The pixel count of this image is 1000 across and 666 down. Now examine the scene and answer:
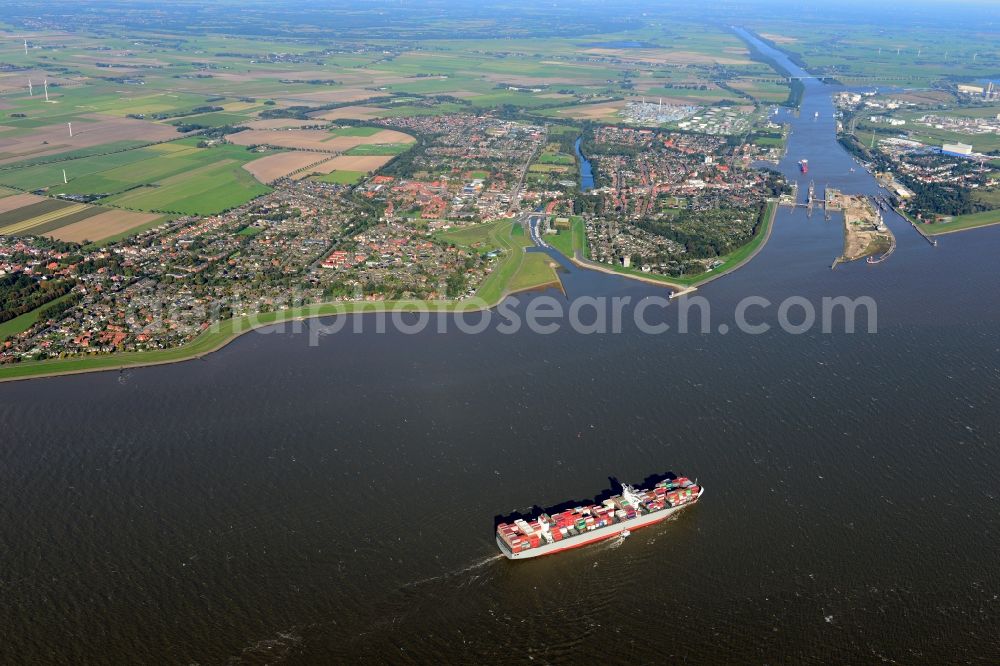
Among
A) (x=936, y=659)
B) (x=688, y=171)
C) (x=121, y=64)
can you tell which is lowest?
(x=936, y=659)

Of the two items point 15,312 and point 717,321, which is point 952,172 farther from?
point 15,312

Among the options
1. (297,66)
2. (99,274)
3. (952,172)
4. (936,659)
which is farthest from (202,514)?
(297,66)

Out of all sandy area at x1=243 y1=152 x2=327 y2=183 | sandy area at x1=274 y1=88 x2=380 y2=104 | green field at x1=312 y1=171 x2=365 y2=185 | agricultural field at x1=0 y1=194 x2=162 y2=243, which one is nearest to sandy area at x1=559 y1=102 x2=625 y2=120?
sandy area at x1=274 y1=88 x2=380 y2=104

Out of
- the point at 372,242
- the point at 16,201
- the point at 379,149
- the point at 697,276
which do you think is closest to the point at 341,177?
the point at 379,149

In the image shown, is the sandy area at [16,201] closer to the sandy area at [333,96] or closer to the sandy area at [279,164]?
the sandy area at [279,164]

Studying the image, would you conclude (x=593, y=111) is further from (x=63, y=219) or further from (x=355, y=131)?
(x=63, y=219)
